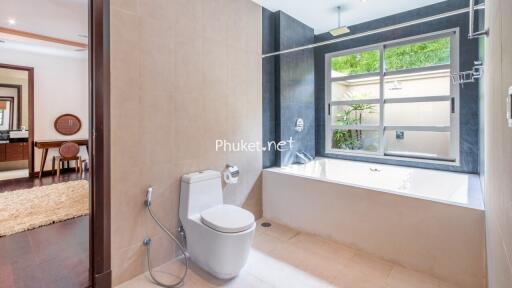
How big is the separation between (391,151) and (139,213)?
3.09 meters

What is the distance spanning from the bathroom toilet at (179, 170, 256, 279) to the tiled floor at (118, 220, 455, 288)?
14 cm

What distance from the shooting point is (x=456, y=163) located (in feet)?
9.16

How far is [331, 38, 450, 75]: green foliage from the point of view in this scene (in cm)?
290

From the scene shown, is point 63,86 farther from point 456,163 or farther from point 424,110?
point 456,163

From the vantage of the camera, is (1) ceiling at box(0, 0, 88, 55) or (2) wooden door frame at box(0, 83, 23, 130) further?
(2) wooden door frame at box(0, 83, 23, 130)

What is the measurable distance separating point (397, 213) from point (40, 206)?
4090 millimetres

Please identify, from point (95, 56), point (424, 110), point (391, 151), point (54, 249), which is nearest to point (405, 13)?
point (424, 110)

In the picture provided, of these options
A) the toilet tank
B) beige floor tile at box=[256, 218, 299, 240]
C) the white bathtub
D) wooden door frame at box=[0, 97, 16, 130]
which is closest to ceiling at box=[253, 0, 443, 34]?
the white bathtub

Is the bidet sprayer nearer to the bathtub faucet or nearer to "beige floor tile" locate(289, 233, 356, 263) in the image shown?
"beige floor tile" locate(289, 233, 356, 263)

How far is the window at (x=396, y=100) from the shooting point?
2908 millimetres

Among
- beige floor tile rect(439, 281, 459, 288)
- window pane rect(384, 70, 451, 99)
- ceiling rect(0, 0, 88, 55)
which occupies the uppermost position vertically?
ceiling rect(0, 0, 88, 55)

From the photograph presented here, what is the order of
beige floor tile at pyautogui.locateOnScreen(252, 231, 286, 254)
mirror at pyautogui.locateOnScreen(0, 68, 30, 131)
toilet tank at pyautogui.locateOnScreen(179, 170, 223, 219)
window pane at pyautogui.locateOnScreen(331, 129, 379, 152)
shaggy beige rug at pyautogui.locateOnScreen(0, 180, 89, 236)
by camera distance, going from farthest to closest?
mirror at pyautogui.locateOnScreen(0, 68, 30, 131), window pane at pyautogui.locateOnScreen(331, 129, 379, 152), shaggy beige rug at pyautogui.locateOnScreen(0, 180, 89, 236), beige floor tile at pyautogui.locateOnScreen(252, 231, 286, 254), toilet tank at pyautogui.locateOnScreen(179, 170, 223, 219)

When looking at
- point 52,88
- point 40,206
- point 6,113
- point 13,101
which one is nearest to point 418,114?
point 40,206

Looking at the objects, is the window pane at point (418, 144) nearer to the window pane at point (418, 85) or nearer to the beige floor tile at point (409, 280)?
the window pane at point (418, 85)
